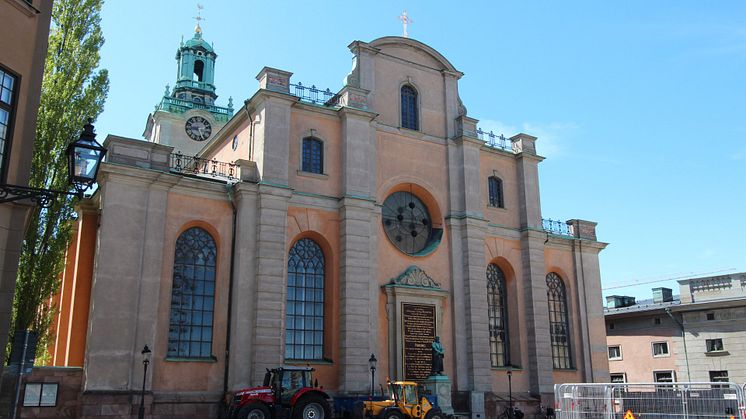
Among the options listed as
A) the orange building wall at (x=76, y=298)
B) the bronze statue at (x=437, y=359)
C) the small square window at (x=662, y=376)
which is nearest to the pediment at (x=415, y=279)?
the bronze statue at (x=437, y=359)

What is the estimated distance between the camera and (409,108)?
30594 millimetres

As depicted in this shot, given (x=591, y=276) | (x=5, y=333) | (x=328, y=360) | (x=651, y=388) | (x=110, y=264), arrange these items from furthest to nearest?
(x=591, y=276), (x=328, y=360), (x=110, y=264), (x=651, y=388), (x=5, y=333)

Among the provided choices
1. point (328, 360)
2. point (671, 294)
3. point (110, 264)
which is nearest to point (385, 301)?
point (328, 360)

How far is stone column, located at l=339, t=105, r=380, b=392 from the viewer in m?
24.8

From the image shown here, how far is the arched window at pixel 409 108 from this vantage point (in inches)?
1193

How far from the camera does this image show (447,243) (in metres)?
29.3

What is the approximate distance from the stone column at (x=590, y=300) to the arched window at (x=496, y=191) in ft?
15.4

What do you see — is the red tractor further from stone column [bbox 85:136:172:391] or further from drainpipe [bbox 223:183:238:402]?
stone column [bbox 85:136:172:391]

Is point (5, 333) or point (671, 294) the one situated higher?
point (671, 294)

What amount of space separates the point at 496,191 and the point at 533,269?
408 cm

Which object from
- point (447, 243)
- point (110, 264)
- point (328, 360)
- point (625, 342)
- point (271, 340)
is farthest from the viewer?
point (625, 342)

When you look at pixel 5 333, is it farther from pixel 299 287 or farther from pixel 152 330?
pixel 299 287

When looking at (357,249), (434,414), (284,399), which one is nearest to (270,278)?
(357,249)

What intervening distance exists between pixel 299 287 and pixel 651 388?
14156 millimetres
